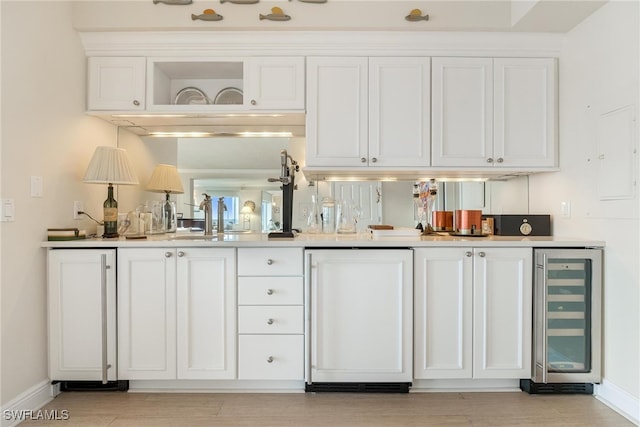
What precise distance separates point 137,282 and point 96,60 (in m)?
1.51

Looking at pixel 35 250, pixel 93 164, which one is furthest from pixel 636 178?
pixel 35 250

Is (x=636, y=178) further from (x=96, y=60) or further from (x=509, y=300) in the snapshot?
(x=96, y=60)

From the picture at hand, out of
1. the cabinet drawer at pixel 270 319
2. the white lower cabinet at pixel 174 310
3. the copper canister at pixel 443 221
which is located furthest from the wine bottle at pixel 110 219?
the copper canister at pixel 443 221

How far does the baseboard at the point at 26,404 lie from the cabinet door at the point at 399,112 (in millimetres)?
2356

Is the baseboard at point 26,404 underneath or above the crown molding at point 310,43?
underneath

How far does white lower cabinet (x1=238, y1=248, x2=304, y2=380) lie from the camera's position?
2.23 meters

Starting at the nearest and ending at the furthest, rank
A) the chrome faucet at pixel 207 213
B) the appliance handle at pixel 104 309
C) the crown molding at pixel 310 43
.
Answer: the appliance handle at pixel 104 309 → the crown molding at pixel 310 43 → the chrome faucet at pixel 207 213

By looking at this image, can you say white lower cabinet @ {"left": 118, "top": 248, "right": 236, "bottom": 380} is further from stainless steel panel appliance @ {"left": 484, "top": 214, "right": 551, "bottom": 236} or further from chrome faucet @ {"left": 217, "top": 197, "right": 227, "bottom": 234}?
stainless steel panel appliance @ {"left": 484, "top": 214, "right": 551, "bottom": 236}

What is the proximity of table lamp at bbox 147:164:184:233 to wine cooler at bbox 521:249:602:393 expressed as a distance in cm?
254

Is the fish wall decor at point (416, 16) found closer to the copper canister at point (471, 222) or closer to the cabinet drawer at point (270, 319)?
the copper canister at point (471, 222)

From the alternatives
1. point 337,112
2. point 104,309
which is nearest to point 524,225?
point 337,112

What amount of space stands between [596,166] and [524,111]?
0.57 m

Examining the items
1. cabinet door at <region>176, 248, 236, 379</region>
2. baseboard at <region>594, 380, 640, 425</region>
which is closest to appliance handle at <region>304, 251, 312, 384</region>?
cabinet door at <region>176, 248, 236, 379</region>

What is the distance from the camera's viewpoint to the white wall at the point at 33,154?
196 cm
